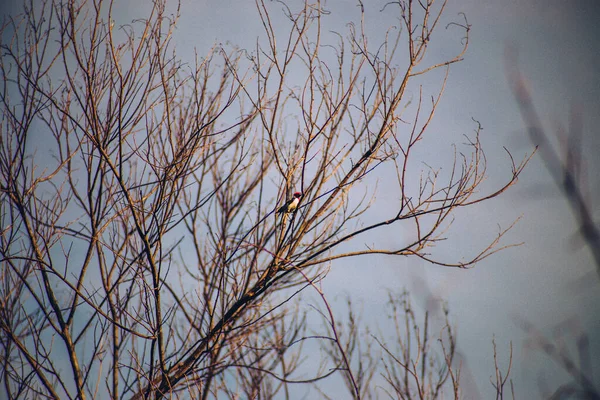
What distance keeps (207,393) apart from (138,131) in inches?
78.8

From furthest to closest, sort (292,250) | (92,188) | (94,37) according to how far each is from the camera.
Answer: (92,188) < (292,250) < (94,37)

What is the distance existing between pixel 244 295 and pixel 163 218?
0.65 meters

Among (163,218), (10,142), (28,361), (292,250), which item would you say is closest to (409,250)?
(292,250)

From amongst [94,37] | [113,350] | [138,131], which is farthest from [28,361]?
[94,37]

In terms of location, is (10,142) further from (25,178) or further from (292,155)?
(292,155)

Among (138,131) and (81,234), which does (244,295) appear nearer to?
(81,234)

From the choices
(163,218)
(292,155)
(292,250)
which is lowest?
(292,250)

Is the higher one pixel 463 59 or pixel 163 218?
pixel 463 59

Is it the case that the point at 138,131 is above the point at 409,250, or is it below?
above

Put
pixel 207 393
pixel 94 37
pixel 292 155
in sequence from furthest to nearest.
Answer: pixel 207 393 < pixel 292 155 < pixel 94 37


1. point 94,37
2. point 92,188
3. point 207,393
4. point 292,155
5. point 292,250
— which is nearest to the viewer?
point 94,37

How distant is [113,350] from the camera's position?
289 centimetres

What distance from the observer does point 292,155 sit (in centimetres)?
260

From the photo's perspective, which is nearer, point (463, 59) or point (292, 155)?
point (463, 59)
